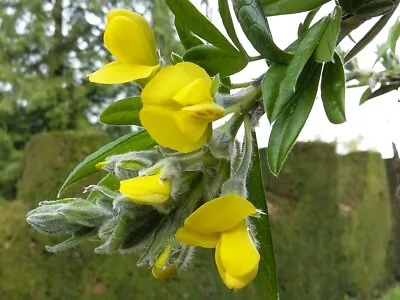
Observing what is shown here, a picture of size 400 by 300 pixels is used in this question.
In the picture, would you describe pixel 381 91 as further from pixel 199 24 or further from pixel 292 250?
pixel 292 250

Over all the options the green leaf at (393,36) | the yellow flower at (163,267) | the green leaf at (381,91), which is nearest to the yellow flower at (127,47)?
the yellow flower at (163,267)

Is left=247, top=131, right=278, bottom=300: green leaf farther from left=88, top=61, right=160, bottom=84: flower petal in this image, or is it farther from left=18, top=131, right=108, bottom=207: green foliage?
left=18, top=131, right=108, bottom=207: green foliage

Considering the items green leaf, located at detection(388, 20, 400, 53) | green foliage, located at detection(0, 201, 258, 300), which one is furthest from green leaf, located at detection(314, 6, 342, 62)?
green foliage, located at detection(0, 201, 258, 300)

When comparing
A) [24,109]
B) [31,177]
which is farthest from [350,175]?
[24,109]

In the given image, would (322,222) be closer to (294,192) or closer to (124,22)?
(294,192)

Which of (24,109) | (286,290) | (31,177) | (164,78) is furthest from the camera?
(24,109)
